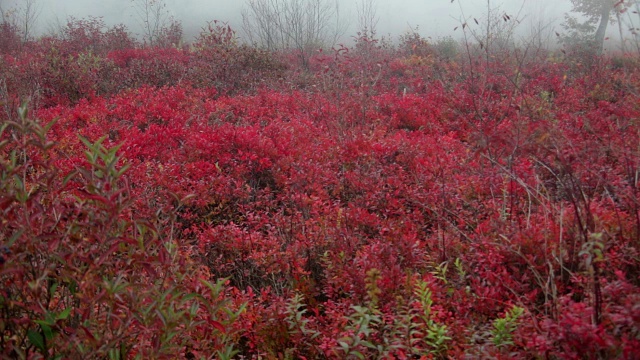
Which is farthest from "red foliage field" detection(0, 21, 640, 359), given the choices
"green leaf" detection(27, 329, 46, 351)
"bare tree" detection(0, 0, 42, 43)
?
"bare tree" detection(0, 0, 42, 43)

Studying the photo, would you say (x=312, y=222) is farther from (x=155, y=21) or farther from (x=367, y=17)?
(x=155, y=21)

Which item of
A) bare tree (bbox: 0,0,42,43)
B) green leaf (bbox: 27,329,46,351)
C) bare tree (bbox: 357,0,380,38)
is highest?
bare tree (bbox: 0,0,42,43)

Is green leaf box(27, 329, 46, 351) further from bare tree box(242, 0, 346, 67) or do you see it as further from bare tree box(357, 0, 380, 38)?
bare tree box(242, 0, 346, 67)

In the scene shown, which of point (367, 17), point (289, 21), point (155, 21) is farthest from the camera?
point (155, 21)

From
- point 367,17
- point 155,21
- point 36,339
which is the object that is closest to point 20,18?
point 155,21

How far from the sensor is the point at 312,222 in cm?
462

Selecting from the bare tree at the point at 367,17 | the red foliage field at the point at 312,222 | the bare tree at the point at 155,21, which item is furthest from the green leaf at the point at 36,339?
the bare tree at the point at 155,21

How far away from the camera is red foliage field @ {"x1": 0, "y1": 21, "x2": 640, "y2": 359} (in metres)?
2.15

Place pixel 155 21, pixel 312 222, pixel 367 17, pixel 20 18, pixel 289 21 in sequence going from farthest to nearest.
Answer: pixel 155 21, pixel 20 18, pixel 367 17, pixel 289 21, pixel 312 222

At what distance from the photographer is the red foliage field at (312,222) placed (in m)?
2.15

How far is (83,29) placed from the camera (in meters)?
15.7

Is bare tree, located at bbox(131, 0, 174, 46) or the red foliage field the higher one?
bare tree, located at bbox(131, 0, 174, 46)

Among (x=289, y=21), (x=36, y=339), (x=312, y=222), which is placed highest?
(x=289, y=21)

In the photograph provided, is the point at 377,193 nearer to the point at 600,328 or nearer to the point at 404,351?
the point at 404,351
